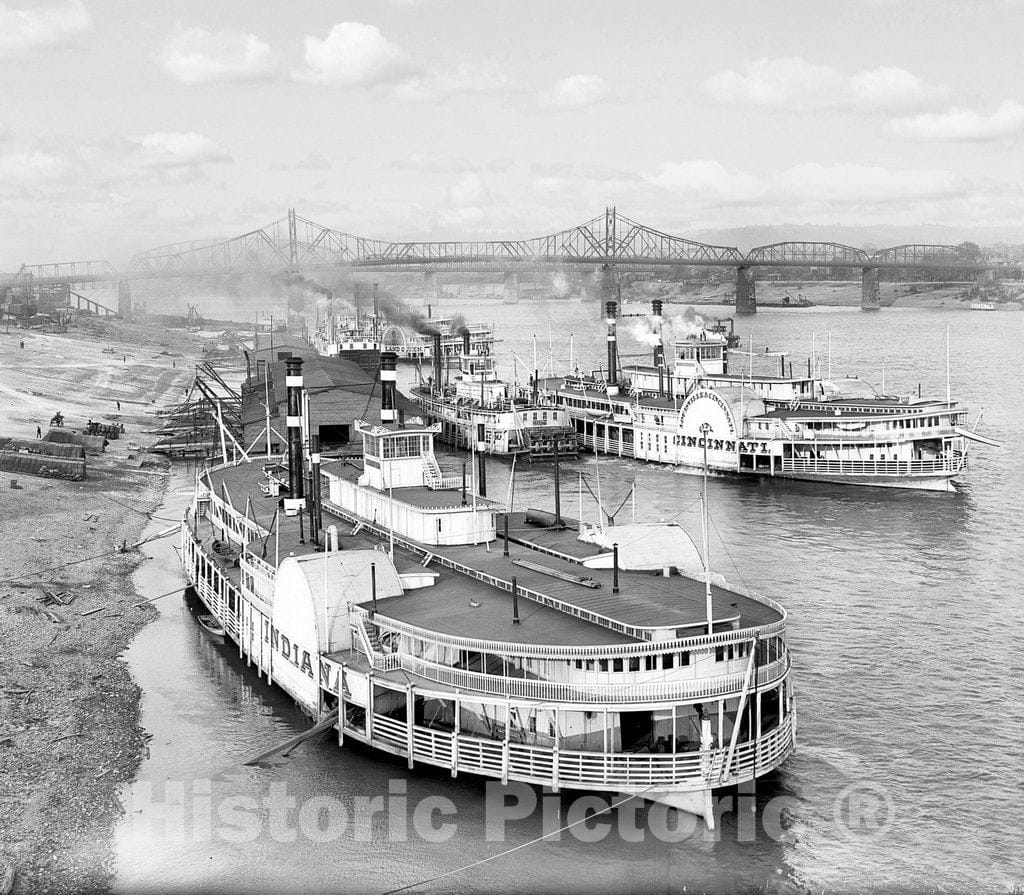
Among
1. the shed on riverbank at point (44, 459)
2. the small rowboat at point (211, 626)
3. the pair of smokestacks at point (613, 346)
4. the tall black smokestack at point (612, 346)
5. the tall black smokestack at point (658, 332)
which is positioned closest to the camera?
the small rowboat at point (211, 626)

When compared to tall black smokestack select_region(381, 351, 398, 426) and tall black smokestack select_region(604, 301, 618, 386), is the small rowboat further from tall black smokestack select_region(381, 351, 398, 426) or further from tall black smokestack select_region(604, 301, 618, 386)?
tall black smokestack select_region(604, 301, 618, 386)

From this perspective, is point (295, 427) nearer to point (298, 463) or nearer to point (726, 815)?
point (298, 463)

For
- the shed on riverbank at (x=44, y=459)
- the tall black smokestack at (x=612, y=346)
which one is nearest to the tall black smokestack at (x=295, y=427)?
the shed on riverbank at (x=44, y=459)

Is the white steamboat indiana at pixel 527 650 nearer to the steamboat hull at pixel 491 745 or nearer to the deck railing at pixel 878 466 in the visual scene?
the steamboat hull at pixel 491 745

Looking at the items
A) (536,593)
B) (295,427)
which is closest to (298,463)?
(295,427)

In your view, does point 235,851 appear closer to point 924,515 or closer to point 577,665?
point 577,665

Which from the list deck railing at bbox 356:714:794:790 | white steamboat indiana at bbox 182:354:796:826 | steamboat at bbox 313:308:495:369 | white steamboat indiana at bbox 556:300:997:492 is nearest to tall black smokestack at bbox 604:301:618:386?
white steamboat indiana at bbox 556:300:997:492
